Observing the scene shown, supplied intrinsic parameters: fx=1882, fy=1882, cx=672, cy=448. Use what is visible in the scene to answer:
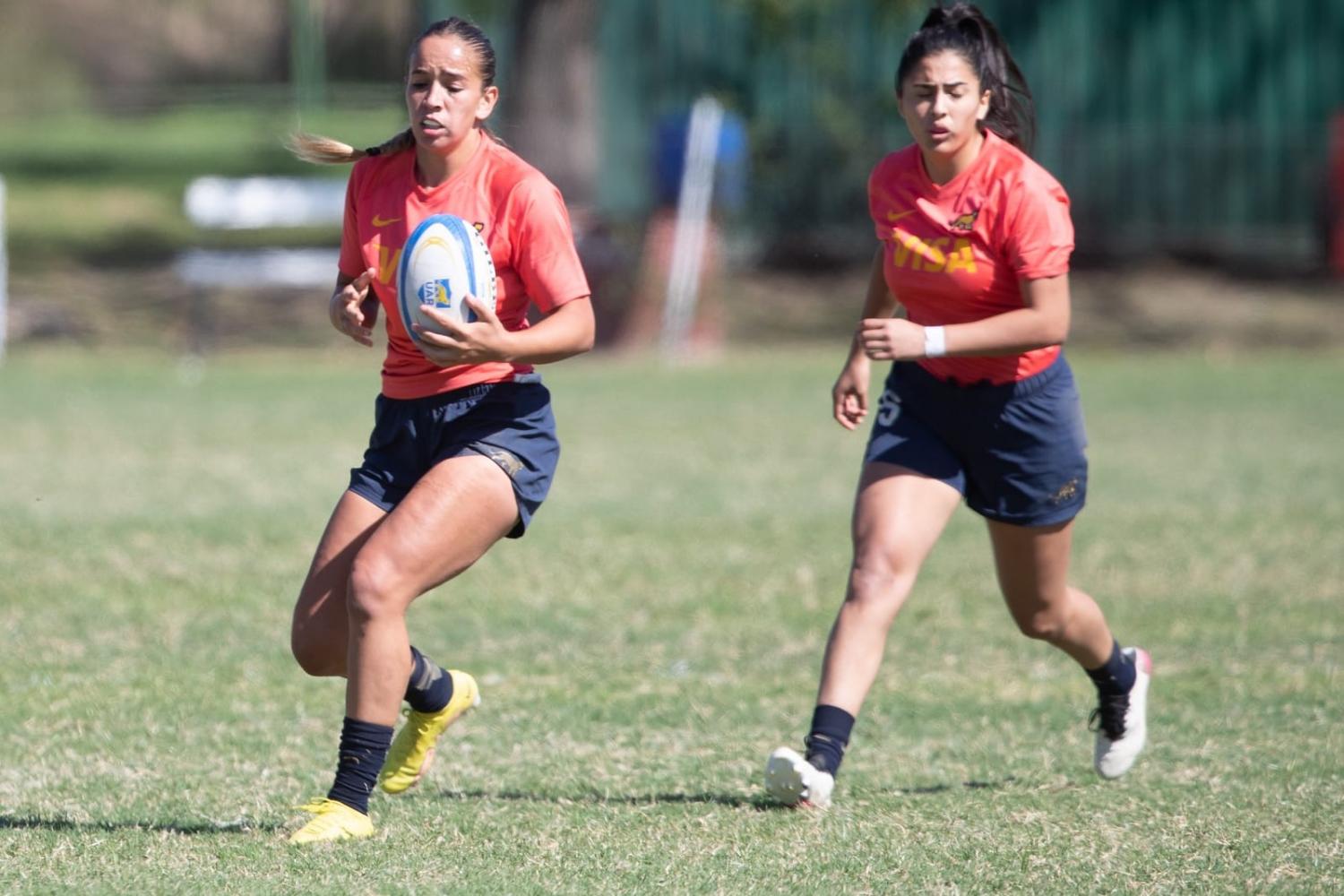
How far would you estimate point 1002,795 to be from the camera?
18.5 ft

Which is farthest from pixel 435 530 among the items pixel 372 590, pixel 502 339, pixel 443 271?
pixel 443 271

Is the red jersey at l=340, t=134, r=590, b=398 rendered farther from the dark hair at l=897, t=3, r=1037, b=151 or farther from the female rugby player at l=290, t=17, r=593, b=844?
the dark hair at l=897, t=3, r=1037, b=151

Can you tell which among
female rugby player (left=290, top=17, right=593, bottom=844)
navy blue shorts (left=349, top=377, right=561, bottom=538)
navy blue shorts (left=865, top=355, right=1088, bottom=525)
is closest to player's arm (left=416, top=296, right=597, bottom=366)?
female rugby player (left=290, top=17, right=593, bottom=844)

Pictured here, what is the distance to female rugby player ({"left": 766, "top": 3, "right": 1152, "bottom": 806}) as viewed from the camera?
524cm

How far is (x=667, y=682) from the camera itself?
7.23 meters

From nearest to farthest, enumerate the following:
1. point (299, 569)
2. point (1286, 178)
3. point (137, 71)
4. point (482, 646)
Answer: point (482, 646) < point (299, 569) < point (1286, 178) < point (137, 71)

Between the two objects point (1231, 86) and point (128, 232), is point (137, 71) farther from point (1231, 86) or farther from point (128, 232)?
point (1231, 86)

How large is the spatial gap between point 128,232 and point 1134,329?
57.2 ft

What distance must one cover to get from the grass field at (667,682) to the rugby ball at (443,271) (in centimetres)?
141

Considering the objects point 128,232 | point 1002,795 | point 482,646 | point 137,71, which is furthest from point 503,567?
point 137,71

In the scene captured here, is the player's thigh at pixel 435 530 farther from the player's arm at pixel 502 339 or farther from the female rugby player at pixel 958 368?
the female rugby player at pixel 958 368

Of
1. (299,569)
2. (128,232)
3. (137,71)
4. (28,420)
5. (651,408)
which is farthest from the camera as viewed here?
(137,71)

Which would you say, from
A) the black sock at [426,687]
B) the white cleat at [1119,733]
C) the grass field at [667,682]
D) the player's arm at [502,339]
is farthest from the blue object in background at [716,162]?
the player's arm at [502,339]

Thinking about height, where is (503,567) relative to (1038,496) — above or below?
below
